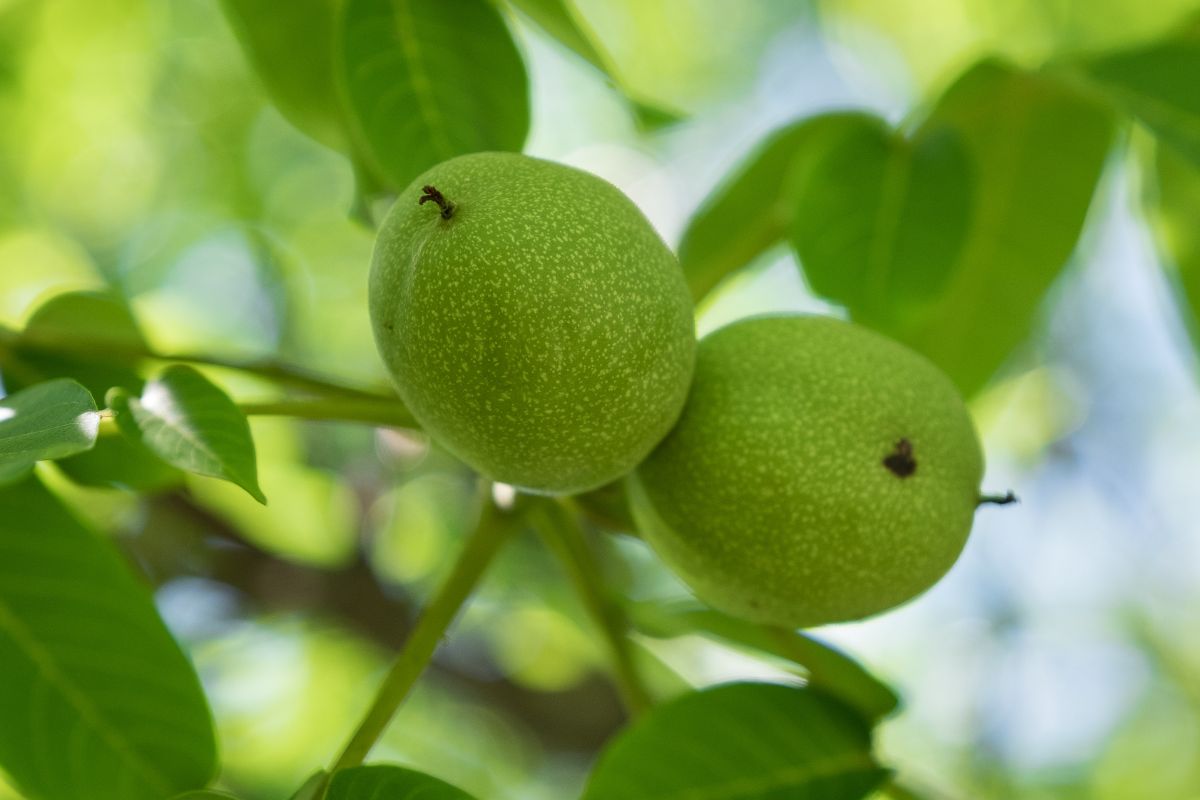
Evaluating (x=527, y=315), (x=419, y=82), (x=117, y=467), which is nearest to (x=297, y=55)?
(x=419, y=82)

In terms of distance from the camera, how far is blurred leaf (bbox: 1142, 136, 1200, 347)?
192 cm

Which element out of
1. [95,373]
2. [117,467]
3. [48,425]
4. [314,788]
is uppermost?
[95,373]

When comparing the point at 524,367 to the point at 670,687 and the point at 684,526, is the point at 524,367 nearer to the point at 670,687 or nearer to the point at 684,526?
the point at 684,526

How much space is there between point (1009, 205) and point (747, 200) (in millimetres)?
459

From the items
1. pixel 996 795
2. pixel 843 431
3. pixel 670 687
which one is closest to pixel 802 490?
pixel 843 431

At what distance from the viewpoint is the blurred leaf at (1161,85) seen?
1.40 metres

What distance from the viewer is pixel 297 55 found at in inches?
64.3

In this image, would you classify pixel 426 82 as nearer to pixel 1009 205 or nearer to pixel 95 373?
pixel 95 373

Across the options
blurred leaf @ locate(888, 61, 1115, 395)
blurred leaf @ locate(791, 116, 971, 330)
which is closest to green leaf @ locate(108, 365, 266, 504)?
blurred leaf @ locate(791, 116, 971, 330)

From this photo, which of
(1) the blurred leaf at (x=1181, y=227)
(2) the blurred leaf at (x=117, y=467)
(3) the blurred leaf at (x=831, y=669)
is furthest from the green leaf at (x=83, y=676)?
(1) the blurred leaf at (x=1181, y=227)

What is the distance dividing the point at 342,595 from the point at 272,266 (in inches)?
60.4

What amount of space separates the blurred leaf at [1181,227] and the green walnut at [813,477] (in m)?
0.77

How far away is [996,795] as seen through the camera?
3611 millimetres

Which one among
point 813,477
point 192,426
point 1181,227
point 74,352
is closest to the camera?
point 192,426
